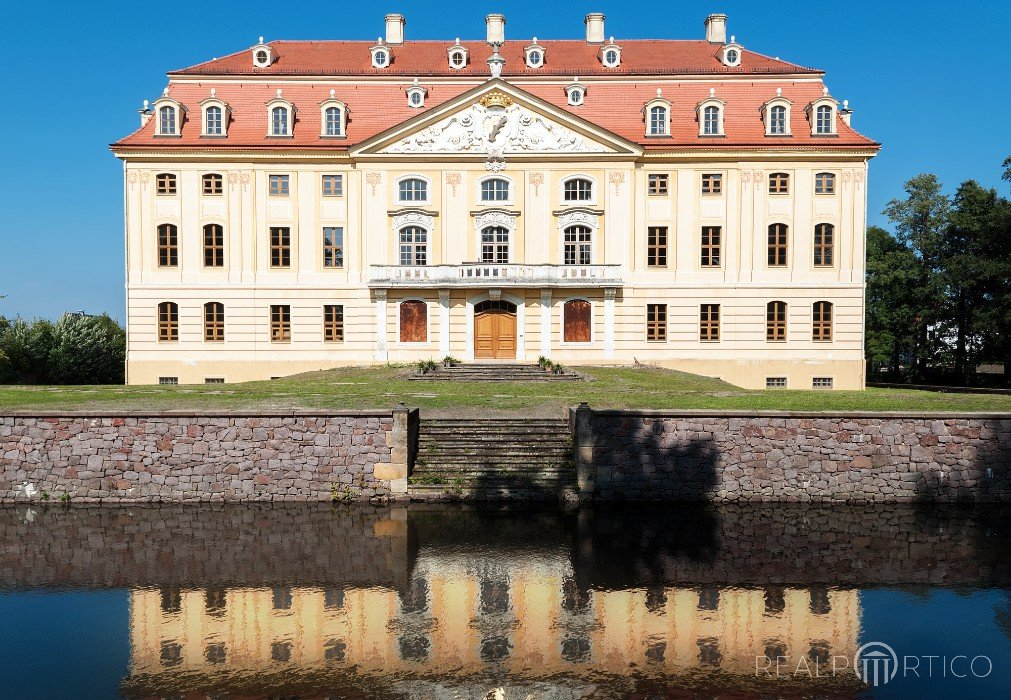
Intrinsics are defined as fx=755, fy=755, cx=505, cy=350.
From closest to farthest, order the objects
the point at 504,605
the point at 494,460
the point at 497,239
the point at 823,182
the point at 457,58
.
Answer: the point at 504,605 → the point at 494,460 → the point at 823,182 → the point at 497,239 → the point at 457,58

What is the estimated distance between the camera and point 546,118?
126 ft

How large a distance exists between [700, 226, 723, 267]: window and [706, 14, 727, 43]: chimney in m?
13.5

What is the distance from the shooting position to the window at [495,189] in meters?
38.7

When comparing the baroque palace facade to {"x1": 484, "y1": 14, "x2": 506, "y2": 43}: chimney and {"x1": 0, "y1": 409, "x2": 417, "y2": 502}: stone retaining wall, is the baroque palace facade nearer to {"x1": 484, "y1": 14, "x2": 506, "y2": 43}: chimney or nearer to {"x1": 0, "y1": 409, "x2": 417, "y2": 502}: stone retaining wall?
{"x1": 484, "y1": 14, "x2": 506, "y2": 43}: chimney

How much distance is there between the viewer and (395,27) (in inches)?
1764

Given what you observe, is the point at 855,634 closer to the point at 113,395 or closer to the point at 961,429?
the point at 961,429

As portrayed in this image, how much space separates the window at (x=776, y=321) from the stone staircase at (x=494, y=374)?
12531 millimetres

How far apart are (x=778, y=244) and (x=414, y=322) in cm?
1909

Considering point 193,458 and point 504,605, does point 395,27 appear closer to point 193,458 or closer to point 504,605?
point 193,458

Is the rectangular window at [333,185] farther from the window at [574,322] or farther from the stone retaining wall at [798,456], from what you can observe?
the stone retaining wall at [798,456]

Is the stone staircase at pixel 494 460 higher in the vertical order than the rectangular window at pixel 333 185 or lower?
lower

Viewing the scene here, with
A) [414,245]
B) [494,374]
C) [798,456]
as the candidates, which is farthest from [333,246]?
[798,456]

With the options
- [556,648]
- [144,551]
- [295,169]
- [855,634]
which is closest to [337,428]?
[144,551]

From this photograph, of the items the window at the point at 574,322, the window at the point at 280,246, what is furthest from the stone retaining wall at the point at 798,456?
the window at the point at 280,246
